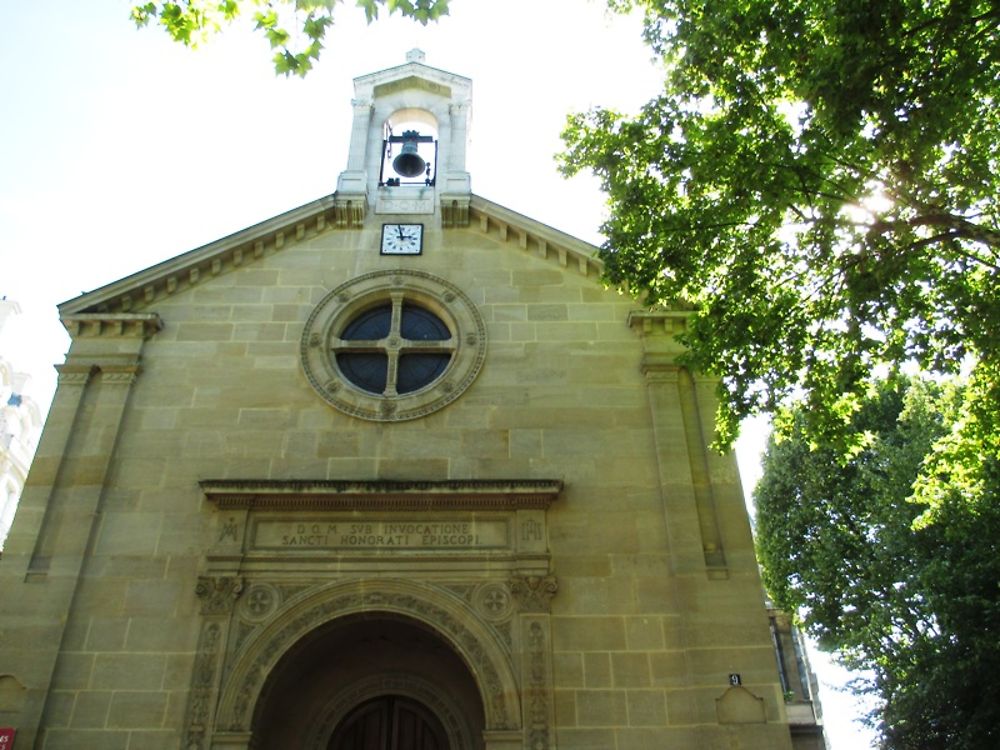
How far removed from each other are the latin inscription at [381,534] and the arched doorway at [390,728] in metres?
2.25

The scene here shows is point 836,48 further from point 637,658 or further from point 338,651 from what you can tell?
point 338,651

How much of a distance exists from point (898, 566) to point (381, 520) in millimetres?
12227

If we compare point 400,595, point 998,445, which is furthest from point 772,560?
point 400,595

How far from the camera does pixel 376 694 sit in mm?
11242

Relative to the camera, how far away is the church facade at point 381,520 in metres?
9.95

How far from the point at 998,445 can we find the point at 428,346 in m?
8.07

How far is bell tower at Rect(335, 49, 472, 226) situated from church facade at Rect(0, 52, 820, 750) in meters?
0.88

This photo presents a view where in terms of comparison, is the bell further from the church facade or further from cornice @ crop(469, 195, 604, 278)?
the church facade

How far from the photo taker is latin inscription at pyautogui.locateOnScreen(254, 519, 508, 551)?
10.8 metres

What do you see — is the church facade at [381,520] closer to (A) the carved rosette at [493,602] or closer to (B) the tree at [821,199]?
(A) the carved rosette at [493,602]

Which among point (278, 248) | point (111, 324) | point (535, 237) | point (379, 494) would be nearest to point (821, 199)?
point (535, 237)

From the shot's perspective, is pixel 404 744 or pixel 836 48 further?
pixel 404 744

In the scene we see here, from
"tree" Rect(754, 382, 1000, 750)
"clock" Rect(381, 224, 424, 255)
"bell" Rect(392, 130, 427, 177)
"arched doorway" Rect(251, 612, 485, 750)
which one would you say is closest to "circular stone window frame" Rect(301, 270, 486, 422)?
"clock" Rect(381, 224, 424, 255)

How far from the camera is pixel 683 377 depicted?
1227cm
